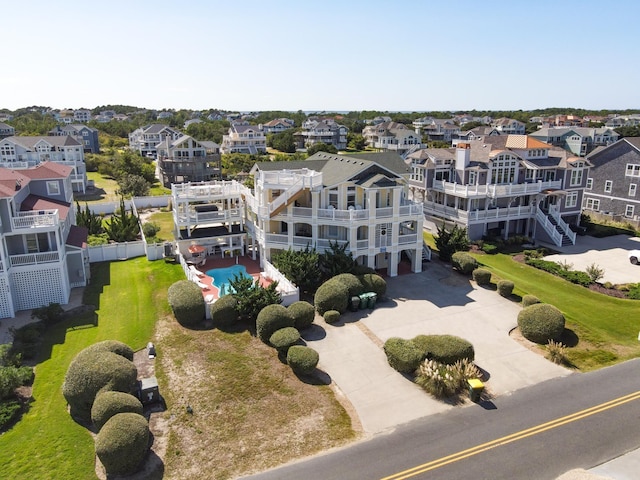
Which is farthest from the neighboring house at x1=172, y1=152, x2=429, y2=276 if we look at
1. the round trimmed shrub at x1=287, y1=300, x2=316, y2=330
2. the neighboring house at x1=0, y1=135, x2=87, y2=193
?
the neighboring house at x1=0, y1=135, x2=87, y2=193

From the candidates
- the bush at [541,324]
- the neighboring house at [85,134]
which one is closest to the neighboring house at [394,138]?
the neighboring house at [85,134]

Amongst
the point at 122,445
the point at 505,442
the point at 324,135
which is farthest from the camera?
the point at 324,135

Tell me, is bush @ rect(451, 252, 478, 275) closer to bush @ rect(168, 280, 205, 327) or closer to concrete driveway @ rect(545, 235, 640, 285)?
concrete driveway @ rect(545, 235, 640, 285)

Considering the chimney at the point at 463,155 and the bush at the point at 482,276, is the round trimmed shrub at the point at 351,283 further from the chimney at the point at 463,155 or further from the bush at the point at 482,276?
the chimney at the point at 463,155

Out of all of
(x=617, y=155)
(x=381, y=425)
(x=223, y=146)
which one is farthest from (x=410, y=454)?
(x=223, y=146)

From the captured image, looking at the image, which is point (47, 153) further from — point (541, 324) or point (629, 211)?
point (629, 211)

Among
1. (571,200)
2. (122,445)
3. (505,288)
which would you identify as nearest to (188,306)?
(122,445)
